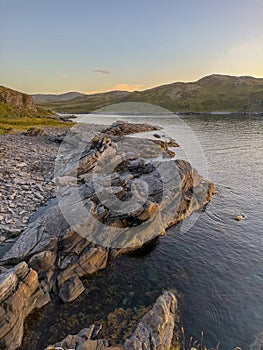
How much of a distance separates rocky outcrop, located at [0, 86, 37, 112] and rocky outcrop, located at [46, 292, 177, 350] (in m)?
138

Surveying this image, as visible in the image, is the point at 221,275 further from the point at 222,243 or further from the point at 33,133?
the point at 33,133

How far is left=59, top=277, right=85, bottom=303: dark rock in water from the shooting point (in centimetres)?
1783

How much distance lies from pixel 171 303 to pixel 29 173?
31104mm

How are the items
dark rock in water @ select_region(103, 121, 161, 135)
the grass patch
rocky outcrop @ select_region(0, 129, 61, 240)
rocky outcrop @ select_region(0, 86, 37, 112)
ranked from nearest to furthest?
rocky outcrop @ select_region(0, 129, 61, 240)
the grass patch
dark rock in water @ select_region(103, 121, 161, 135)
rocky outcrop @ select_region(0, 86, 37, 112)

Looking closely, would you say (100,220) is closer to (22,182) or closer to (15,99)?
(22,182)

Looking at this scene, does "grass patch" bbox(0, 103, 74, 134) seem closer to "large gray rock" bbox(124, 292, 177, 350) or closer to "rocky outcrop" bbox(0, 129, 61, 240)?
"rocky outcrop" bbox(0, 129, 61, 240)

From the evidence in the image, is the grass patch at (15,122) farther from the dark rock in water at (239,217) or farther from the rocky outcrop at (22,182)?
the dark rock in water at (239,217)

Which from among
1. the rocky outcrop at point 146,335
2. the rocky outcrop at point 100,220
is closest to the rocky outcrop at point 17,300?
the rocky outcrop at point 100,220

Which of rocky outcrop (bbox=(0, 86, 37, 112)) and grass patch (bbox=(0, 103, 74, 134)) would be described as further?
rocky outcrop (bbox=(0, 86, 37, 112))

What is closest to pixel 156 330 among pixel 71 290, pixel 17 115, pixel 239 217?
pixel 71 290

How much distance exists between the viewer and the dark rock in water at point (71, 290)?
1783 cm

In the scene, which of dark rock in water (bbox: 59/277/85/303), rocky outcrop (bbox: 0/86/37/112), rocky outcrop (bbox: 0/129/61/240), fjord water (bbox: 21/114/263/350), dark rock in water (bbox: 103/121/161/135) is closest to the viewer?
fjord water (bbox: 21/114/263/350)

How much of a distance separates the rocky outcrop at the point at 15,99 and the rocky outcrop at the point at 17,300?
133m

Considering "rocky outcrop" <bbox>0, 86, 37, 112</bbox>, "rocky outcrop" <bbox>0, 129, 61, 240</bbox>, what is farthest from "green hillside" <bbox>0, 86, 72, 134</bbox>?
"rocky outcrop" <bbox>0, 129, 61, 240</bbox>
